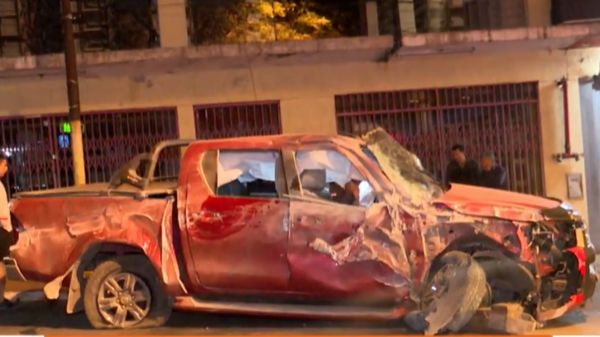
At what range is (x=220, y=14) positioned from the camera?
10.6 m

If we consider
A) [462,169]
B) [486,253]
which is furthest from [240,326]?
[462,169]

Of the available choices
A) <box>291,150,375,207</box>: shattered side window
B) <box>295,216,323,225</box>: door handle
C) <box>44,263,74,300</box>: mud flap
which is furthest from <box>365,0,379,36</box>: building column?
<box>44,263,74,300</box>: mud flap

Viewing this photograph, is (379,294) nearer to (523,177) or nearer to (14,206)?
(14,206)

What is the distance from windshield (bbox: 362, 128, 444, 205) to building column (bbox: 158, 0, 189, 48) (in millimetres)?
4860

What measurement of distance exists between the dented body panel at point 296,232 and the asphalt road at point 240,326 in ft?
1.29

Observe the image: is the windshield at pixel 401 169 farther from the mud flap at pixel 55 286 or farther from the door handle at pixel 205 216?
the mud flap at pixel 55 286

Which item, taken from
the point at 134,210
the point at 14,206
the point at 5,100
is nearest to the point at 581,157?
the point at 134,210

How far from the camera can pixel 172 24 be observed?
10094 millimetres

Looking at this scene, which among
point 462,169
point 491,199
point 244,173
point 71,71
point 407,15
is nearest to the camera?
point 491,199

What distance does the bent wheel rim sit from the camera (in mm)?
6098

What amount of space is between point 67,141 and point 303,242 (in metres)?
5.84

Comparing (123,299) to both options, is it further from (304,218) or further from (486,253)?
(486,253)

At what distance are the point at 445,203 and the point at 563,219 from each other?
38.4 inches

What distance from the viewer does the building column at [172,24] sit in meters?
10.1
